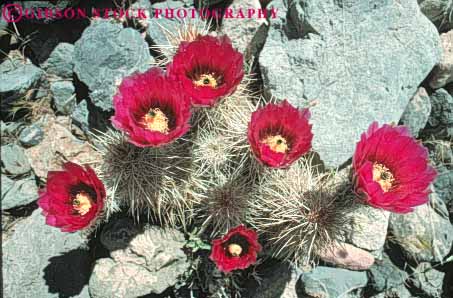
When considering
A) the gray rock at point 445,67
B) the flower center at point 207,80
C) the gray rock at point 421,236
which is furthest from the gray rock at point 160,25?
Answer: the gray rock at point 421,236

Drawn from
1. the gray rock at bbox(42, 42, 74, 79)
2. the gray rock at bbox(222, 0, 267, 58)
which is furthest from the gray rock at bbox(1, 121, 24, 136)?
the gray rock at bbox(222, 0, 267, 58)

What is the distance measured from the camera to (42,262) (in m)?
2.52

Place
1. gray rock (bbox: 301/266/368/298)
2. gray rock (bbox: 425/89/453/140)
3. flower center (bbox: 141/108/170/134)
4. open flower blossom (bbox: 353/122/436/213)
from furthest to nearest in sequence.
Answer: gray rock (bbox: 425/89/453/140)
gray rock (bbox: 301/266/368/298)
flower center (bbox: 141/108/170/134)
open flower blossom (bbox: 353/122/436/213)

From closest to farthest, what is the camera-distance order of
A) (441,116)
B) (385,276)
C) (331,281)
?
(331,281), (385,276), (441,116)

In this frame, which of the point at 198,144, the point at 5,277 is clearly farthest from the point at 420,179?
the point at 5,277

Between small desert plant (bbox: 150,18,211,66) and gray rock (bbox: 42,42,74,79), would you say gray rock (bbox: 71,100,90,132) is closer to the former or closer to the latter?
gray rock (bbox: 42,42,74,79)

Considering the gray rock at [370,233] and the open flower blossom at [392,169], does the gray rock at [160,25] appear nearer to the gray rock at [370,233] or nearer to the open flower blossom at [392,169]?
the open flower blossom at [392,169]

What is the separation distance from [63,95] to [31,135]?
29 centimetres

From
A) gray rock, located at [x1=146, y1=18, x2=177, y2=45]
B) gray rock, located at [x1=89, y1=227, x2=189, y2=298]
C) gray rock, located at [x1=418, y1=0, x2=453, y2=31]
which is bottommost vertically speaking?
gray rock, located at [x1=89, y1=227, x2=189, y2=298]

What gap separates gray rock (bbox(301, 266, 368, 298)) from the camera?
243 centimetres

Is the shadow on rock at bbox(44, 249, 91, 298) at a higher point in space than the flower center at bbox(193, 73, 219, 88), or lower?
lower

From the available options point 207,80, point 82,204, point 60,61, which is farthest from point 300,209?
point 60,61

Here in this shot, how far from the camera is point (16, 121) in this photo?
270 cm

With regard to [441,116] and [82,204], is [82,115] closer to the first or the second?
[82,204]
